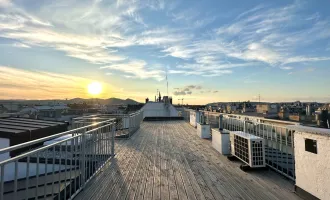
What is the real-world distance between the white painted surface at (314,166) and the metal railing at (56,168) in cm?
352

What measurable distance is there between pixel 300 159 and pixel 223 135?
294cm

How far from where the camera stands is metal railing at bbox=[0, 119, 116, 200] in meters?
2.25

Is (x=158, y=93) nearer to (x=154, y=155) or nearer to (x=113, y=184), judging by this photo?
(x=154, y=155)

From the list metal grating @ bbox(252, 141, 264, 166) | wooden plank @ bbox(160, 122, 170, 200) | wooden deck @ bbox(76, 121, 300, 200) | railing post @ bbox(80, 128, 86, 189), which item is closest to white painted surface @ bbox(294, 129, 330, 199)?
wooden deck @ bbox(76, 121, 300, 200)

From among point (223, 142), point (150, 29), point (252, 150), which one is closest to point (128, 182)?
point (252, 150)

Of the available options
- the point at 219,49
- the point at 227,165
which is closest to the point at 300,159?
the point at 227,165

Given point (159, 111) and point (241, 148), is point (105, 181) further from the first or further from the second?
point (159, 111)

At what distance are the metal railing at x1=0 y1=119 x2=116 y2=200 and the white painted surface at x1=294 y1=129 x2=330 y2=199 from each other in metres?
3.52

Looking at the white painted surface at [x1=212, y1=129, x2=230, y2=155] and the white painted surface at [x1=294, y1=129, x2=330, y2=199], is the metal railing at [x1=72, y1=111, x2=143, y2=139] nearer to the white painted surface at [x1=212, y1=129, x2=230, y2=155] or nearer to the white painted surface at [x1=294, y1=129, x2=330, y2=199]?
the white painted surface at [x1=212, y1=129, x2=230, y2=155]

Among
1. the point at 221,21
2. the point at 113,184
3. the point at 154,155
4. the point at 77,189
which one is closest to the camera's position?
the point at 77,189

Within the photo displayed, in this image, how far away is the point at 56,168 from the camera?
3.69 meters

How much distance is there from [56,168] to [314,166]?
449cm

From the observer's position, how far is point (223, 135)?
5.92 m

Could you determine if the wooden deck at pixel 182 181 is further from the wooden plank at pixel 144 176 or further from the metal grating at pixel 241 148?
the metal grating at pixel 241 148
